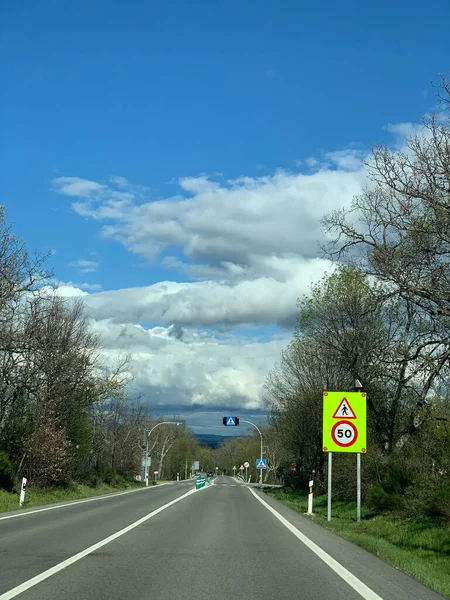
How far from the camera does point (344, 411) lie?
20.9 metres

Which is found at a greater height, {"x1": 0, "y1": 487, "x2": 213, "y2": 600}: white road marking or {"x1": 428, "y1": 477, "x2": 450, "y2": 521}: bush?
{"x1": 428, "y1": 477, "x2": 450, "y2": 521}: bush

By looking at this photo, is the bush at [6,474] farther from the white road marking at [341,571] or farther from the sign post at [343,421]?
the white road marking at [341,571]

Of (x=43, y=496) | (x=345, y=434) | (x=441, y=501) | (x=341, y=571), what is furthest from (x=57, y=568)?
(x=43, y=496)

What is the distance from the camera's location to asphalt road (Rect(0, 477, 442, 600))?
8312mm

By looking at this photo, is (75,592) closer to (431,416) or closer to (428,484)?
(428,484)

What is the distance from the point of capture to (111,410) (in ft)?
184

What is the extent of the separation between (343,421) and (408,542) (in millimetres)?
6326

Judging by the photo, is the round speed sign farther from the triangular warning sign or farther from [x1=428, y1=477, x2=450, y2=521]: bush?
[x1=428, y1=477, x2=450, y2=521]: bush

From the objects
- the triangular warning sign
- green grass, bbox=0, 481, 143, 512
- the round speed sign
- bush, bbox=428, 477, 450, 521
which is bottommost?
green grass, bbox=0, 481, 143, 512

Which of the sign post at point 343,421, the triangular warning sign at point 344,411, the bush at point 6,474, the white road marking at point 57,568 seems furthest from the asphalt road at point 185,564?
the bush at point 6,474

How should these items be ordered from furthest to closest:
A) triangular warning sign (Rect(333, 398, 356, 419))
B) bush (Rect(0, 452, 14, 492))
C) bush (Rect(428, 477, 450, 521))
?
bush (Rect(0, 452, 14, 492))
triangular warning sign (Rect(333, 398, 356, 419))
bush (Rect(428, 477, 450, 521))

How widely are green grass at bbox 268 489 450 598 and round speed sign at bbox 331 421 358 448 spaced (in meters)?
2.33

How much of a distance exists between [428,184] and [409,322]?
11.3m

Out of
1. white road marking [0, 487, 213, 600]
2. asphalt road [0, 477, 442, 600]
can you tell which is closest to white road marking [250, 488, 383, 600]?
asphalt road [0, 477, 442, 600]
